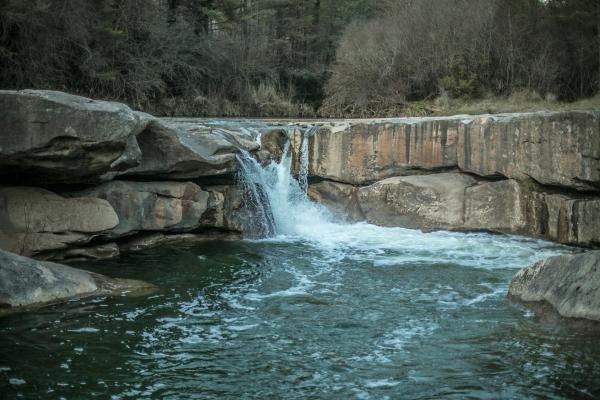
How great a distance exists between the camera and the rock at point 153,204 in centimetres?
1012

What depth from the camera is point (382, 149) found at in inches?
492

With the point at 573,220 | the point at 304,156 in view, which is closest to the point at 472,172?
the point at 573,220

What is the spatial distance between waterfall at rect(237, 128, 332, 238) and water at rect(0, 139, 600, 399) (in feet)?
6.48

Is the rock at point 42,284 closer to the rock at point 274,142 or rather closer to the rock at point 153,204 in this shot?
the rock at point 153,204

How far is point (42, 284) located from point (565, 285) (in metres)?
5.49

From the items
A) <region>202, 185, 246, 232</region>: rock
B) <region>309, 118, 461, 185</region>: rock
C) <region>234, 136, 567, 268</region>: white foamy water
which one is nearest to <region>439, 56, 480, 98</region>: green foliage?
<region>309, 118, 461, 185</region>: rock

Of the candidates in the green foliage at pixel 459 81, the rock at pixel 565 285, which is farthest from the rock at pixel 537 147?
the green foliage at pixel 459 81

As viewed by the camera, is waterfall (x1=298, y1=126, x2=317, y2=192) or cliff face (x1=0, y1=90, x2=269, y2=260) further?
waterfall (x1=298, y1=126, x2=317, y2=192)

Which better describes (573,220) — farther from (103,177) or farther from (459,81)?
(459,81)

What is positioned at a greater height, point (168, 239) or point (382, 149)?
point (382, 149)

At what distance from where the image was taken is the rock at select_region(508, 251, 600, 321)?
6.38 meters

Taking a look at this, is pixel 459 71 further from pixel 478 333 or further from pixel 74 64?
pixel 478 333

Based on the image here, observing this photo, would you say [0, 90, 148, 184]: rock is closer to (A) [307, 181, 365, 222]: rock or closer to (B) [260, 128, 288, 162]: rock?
(B) [260, 128, 288, 162]: rock

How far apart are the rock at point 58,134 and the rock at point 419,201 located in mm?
4846
